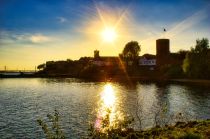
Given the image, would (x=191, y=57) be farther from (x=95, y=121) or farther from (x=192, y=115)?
(x=95, y=121)

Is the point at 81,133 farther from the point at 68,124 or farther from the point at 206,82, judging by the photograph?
the point at 206,82

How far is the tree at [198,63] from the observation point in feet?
463

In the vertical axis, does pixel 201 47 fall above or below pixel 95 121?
above

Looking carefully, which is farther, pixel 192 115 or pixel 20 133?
pixel 192 115

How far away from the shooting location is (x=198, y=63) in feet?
468

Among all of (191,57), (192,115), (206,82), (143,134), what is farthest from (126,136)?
(191,57)

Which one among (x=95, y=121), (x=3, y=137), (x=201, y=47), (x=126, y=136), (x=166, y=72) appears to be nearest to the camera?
(x=126, y=136)

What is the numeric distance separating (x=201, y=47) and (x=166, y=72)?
32.6 m

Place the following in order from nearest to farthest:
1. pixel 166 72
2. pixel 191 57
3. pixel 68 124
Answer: pixel 68 124, pixel 191 57, pixel 166 72

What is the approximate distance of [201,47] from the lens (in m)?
156

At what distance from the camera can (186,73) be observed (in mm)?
152875

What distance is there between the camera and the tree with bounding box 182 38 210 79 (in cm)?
14125

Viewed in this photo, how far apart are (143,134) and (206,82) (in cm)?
10970

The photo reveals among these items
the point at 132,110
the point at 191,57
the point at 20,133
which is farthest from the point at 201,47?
the point at 20,133
